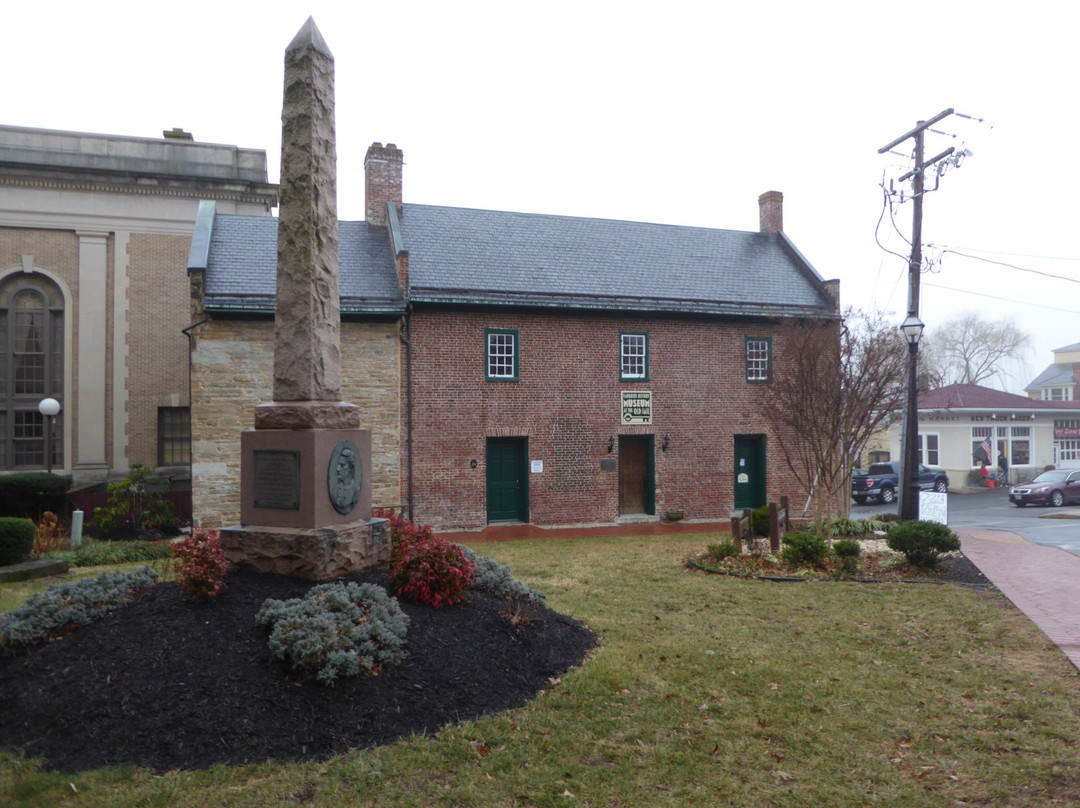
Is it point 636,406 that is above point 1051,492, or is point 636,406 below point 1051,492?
above

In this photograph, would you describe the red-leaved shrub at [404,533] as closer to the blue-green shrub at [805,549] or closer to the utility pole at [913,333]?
the blue-green shrub at [805,549]

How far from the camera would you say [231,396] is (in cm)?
1691

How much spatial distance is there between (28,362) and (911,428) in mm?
24997

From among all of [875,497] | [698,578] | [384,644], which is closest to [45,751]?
[384,644]

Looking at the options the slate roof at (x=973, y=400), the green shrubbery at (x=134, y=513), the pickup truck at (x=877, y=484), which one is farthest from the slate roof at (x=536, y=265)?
the slate roof at (x=973, y=400)

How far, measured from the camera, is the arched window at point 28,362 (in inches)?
937

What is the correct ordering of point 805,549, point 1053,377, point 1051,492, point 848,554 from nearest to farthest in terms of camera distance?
point 848,554 → point 805,549 → point 1051,492 → point 1053,377

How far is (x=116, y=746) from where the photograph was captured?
5031 mm

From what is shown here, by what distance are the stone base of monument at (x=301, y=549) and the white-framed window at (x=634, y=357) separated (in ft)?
43.4

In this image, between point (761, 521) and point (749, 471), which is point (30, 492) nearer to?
point (761, 521)

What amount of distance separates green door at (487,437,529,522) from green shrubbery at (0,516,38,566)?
9.79 meters

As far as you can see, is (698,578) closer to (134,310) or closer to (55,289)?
(134,310)

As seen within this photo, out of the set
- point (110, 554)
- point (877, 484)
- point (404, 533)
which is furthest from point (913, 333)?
point (877, 484)

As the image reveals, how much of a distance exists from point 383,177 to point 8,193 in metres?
12.2
